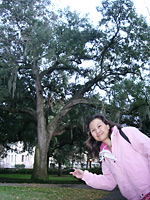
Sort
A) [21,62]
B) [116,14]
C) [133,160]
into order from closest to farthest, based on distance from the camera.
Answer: [133,160]
[116,14]
[21,62]

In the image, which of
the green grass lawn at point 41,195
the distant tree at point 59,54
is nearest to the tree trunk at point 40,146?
the distant tree at point 59,54

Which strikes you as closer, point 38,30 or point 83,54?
point 38,30

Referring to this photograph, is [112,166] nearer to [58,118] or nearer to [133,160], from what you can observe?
[133,160]

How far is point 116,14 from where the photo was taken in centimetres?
1600

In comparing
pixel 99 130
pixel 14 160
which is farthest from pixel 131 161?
pixel 14 160

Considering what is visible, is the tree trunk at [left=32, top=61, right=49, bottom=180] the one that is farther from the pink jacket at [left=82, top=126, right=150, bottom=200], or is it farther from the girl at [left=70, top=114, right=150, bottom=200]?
the pink jacket at [left=82, top=126, right=150, bottom=200]

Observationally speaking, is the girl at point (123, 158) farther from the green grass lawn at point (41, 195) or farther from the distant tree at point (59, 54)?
the distant tree at point (59, 54)

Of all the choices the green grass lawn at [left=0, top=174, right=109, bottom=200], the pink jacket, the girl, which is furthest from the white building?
the pink jacket

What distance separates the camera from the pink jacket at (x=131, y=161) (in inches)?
78.4

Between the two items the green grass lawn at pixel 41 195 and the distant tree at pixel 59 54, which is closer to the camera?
the green grass lawn at pixel 41 195

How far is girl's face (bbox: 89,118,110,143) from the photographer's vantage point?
2.28 meters

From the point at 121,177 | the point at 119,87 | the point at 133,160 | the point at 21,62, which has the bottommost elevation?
the point at 121,177

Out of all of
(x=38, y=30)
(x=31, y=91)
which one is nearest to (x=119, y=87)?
(x=38, y=30)

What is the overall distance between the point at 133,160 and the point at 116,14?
50.7 feet
